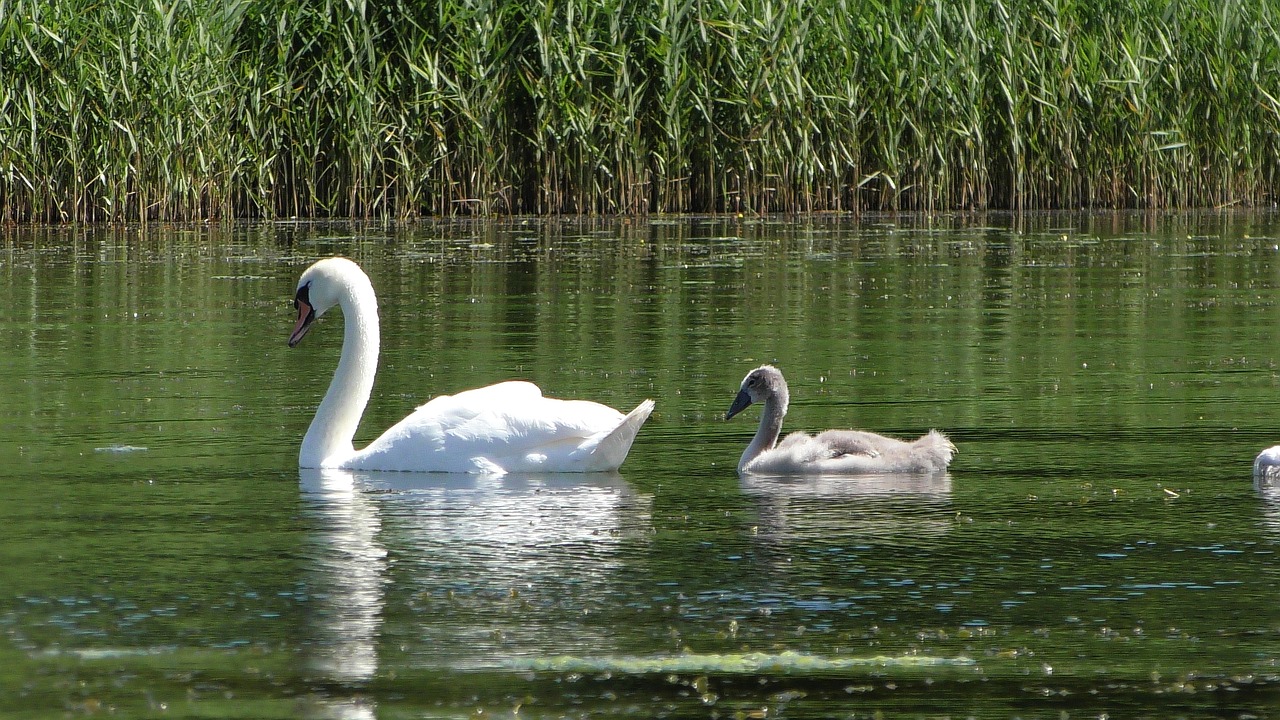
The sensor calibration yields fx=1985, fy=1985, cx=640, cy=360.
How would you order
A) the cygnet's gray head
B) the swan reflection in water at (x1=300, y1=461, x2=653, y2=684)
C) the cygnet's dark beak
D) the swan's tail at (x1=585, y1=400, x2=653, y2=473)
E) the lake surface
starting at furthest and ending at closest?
the cygnet's dark beak, the cygnet's gray head, the swan's tail at (x1=585, y1=400, x2=653, y2=473), the swan reflection in water at (x1=300, y1=461, x2=653, y2=684), the lake surface

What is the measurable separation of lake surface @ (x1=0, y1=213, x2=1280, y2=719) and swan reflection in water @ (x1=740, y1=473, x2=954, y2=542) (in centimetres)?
2

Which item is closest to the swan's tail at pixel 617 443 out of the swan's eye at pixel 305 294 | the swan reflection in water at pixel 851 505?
the swan reflection in water at pixel 851 505

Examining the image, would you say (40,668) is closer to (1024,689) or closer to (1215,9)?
(1024,689)

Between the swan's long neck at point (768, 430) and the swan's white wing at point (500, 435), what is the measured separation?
0.44 meters

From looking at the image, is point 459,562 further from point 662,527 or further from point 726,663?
point 726,663

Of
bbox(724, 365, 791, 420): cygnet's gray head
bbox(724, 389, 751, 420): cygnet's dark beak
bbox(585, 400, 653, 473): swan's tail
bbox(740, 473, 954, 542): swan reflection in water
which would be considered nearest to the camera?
bbox(740, 473, 954, 542): swan reflection in water

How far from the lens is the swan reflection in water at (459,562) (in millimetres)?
4375

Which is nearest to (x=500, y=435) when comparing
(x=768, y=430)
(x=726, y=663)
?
(x=768, y=430)

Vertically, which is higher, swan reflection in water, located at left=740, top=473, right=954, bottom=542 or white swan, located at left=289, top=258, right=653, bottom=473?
white swan, located at left=289, top=258, right=653, bottom=473

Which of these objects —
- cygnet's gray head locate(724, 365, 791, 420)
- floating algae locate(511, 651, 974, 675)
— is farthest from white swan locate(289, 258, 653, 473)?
floating algae locate(511, 651, 974, 675)

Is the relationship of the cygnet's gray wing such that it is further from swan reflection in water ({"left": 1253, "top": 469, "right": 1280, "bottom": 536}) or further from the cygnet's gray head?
swan reflection in water ({"left": 1253, "top": 469, "right": 1280, "bottom": 536})

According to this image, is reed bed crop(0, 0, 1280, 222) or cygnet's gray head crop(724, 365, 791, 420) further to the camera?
reed bed crop(0, 0, 1280, 222)

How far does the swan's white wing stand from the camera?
22.1 ft

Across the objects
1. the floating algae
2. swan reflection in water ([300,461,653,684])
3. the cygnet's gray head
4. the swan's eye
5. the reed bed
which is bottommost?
the floating algae
